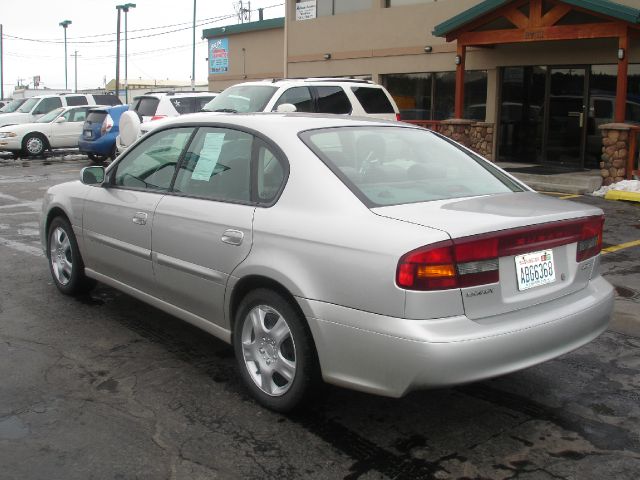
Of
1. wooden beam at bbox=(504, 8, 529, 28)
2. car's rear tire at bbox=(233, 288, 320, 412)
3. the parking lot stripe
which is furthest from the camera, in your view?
wooden beam at bbox=(504, 8, 529, 28)

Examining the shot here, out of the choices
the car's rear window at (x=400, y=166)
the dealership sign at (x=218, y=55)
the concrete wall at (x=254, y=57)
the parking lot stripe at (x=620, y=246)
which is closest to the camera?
the car's rear window at (x=400, y=166)

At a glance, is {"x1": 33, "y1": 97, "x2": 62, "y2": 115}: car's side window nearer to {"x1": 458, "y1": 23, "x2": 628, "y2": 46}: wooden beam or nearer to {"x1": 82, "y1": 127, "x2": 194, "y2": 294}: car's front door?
{"x1": 458, "y1": 23, "x2": 628, "y2": 46}: wooden beam

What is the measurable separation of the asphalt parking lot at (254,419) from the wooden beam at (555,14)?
10.5 m

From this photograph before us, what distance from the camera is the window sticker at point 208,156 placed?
449 cm

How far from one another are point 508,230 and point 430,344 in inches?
28.0

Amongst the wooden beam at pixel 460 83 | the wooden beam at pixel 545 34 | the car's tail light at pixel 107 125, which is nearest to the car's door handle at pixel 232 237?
the wooden beam at pixel 545 34

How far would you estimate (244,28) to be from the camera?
1009 inches

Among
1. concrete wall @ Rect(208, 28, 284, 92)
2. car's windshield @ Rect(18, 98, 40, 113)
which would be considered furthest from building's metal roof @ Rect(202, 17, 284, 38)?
car's windshield @ Rect(18, 98, 40, 113)

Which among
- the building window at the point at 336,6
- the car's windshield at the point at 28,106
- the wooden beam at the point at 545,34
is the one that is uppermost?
the building window at the point at 336,6

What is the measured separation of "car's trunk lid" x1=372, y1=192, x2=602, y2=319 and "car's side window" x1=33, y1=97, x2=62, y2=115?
23890mm

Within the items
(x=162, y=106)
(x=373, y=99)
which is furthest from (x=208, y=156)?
(x=162, y=106)

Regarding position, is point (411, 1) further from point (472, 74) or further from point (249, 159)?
point (249, 159)

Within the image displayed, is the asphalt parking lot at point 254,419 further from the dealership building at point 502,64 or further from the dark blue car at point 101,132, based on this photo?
the dark blue car at point 101,132

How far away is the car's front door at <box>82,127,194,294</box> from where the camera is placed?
4801mm
